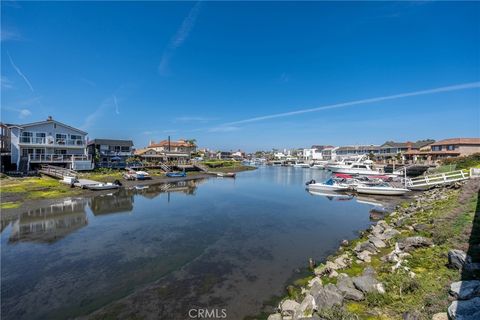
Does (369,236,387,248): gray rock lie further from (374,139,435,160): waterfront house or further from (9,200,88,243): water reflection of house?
(374,139,435,160): waterfront house

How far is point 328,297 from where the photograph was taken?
702 cm

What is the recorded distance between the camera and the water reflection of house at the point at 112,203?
24286 millimetres

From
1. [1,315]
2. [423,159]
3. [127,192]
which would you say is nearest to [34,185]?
[127,192]

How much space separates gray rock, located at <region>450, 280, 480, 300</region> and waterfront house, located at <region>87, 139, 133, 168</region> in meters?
56.0

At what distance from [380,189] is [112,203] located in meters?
33.8

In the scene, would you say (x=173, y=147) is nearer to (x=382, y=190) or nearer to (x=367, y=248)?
(x=382, y=190)

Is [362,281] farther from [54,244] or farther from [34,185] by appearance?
[34,185]

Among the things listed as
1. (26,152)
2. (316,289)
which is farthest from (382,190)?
(26,152)

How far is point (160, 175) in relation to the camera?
51.3 metres

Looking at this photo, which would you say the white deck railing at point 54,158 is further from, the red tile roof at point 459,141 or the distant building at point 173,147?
the red tile roof at point 459,141

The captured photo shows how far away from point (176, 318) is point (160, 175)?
151 feet

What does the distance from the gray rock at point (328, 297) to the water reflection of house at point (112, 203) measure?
2210cm

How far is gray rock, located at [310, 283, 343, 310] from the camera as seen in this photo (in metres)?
6.72

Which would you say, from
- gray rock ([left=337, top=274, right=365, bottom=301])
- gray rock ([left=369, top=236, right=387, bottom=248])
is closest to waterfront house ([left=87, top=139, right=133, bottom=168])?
gray rock ([left=369, top=236, right=387, bottom=248])
